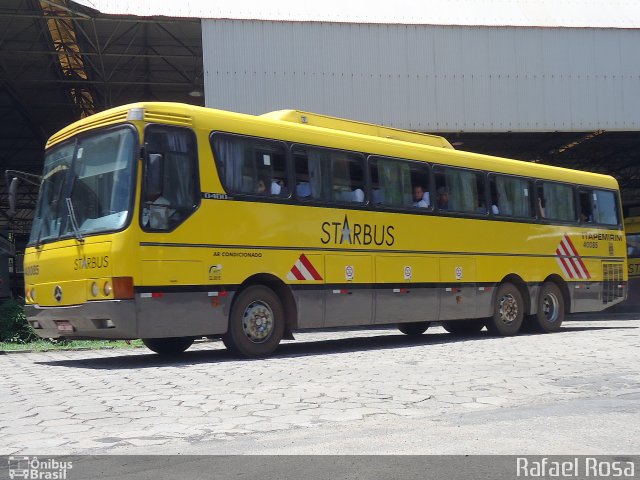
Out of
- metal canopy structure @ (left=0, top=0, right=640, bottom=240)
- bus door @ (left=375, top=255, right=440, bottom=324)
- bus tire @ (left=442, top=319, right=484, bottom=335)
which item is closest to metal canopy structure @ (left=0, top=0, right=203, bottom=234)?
metal canopy structure @ (left=0, top=0, right=640, bottom=240)

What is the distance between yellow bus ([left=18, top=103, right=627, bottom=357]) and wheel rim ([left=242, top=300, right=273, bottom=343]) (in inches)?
1.1

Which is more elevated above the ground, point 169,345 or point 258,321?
point 258,321

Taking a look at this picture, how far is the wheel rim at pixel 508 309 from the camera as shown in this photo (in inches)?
618

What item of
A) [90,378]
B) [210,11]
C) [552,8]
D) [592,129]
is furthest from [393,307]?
[552,8]

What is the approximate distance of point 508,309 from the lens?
15.8 metres

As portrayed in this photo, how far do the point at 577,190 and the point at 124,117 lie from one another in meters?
11.1

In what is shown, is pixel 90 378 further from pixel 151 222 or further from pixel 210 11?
pixel 210 11

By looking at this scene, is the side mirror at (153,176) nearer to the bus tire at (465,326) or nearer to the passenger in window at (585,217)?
the bus tire at (465,326)

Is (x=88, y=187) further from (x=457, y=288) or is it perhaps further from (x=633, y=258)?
(x=633, y=258)

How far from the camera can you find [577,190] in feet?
58.7

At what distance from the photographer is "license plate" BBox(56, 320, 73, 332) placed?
34.1 ft

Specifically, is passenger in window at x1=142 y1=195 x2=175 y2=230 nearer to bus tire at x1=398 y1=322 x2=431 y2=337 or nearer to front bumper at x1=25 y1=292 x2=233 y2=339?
Result: front bumper at x1=25 y1=292 x2=233 y2=339

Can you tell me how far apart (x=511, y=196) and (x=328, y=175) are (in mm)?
5092

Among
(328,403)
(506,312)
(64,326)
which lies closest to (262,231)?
(64,326)
